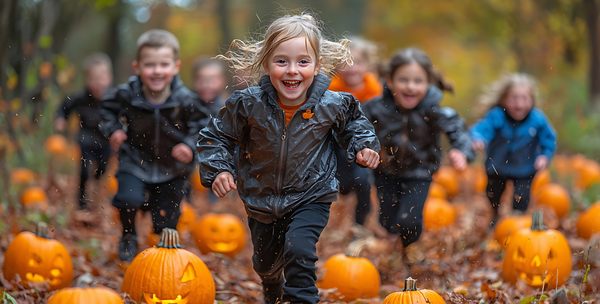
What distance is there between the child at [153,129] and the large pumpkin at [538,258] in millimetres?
3060

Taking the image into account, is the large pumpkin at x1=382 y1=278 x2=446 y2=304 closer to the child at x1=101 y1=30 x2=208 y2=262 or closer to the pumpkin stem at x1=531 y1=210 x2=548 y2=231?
the pumpkin stem at x1=531 y1=210 x2=548 y2=231

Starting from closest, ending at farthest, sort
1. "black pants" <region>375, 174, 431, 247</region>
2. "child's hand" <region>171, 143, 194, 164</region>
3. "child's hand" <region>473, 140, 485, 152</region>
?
"child's hand" <region>171, 143, 194, 164</region> → "black pants" <region>375, 174, 431, 247</region> → "child's hand" <region>473, 140, 485, 152</region>

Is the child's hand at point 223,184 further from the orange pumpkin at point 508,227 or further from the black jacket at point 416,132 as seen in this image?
the orange pumpkin at point 508,227

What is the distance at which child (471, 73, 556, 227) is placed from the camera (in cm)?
717

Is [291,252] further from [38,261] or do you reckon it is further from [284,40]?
[38,261]

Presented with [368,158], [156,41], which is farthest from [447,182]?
[368,158]

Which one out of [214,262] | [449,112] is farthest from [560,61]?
[214,262]

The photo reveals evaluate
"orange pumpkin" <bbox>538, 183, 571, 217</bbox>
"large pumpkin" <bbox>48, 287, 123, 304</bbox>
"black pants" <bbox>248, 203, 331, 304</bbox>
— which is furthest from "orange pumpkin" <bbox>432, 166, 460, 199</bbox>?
"large pumpkin" <bbox>48, 287, 123, 304</bbox>

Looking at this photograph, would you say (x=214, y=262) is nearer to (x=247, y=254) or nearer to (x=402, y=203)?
(x=247, y=254)

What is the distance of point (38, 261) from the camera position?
4312mm

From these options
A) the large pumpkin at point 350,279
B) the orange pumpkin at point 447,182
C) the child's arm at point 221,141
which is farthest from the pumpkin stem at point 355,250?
the orange pumpkin at point 447,182

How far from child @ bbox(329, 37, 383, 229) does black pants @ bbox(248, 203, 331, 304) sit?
266 cm

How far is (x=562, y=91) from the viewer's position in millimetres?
20578

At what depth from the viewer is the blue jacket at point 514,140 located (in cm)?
718
